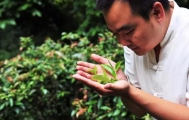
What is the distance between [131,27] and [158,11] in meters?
0.13

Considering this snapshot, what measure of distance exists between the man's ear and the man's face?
2cm

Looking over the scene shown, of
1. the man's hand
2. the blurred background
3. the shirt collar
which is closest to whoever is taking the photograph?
the man's hand

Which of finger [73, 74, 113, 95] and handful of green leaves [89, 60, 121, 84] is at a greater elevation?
handful of green leaves [89, 60, 121, 84]

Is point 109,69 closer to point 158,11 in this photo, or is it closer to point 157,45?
point 157,45

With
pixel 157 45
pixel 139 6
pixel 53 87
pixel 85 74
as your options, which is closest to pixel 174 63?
pixel 157 45

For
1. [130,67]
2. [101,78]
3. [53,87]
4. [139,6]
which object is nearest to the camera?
[139,6]

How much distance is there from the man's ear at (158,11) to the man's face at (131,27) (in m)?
0.02

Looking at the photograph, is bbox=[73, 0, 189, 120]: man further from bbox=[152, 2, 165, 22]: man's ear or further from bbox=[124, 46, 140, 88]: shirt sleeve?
bbox=[124, 46, 140, 88]: shirt sleeve

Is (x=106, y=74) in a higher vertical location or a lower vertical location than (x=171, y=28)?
lower

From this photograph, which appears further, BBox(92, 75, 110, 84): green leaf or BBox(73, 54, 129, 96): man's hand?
BBox(92, 75, 110, 84): green leaf

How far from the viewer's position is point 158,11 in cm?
154

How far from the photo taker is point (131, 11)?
1517 millimetres

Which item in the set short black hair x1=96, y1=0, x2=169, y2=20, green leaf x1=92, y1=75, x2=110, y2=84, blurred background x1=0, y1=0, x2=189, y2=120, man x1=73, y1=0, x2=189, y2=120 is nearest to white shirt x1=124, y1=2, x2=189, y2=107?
man x1=73, y1=0, x2=189, y2=120

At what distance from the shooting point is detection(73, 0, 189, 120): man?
1.51 metres
